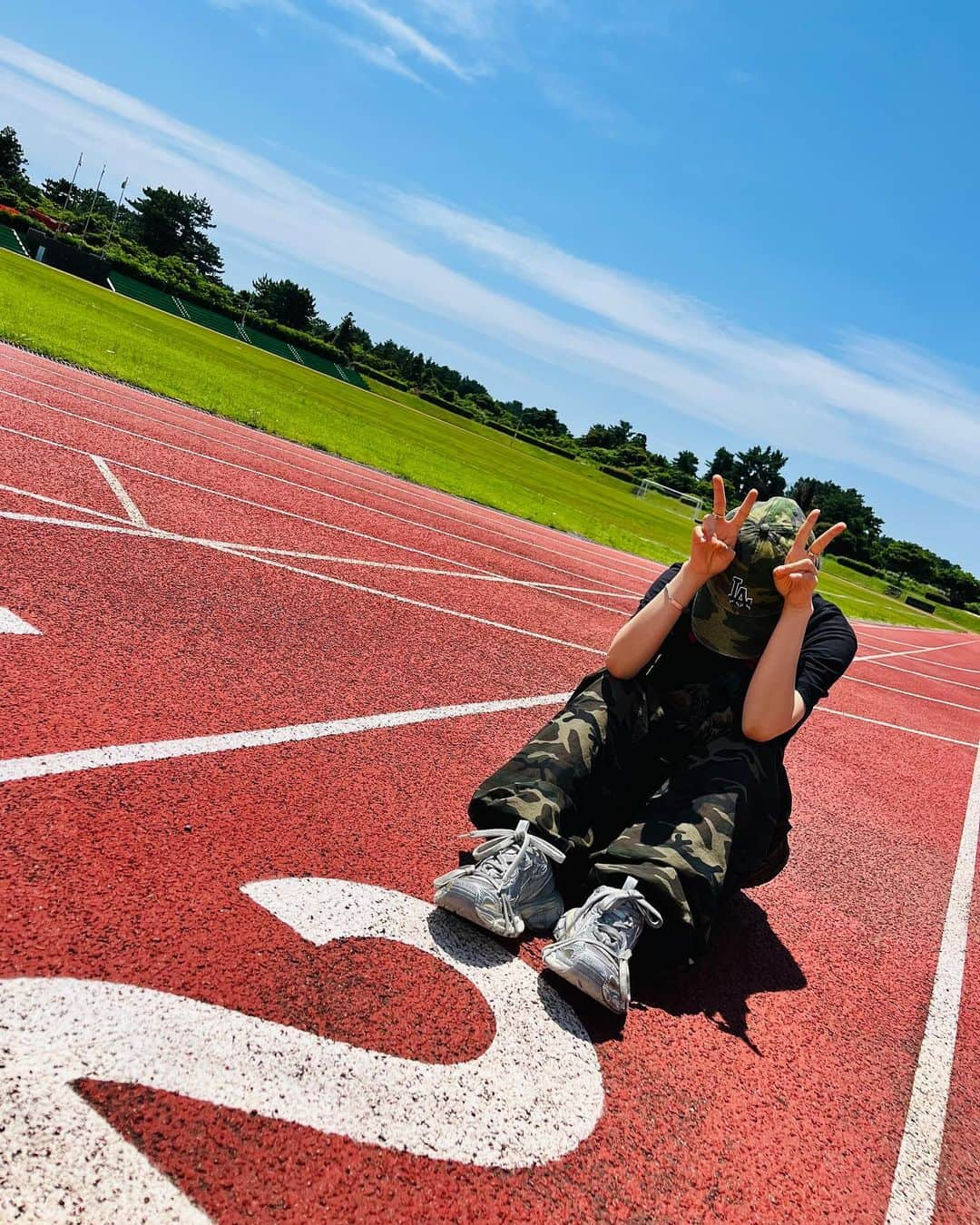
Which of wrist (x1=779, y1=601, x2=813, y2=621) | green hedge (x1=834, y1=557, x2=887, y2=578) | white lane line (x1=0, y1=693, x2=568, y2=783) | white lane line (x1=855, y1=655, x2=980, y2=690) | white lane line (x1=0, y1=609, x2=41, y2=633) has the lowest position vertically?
white lane line (x1=0, y1=609, x2=41, y2=633)

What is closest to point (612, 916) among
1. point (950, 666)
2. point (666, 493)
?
point (950, 666)

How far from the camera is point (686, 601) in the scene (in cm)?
347

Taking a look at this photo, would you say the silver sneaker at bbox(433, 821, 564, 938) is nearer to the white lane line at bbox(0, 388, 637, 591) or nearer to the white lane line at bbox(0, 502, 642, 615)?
the white lane line at bbox(0, 502, 642, 615)

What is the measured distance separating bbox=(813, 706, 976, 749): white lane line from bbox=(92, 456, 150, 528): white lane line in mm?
7106

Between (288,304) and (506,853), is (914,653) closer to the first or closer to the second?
(506,853)

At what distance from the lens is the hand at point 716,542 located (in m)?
3.43

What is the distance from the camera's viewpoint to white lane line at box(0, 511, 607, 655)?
6148mm

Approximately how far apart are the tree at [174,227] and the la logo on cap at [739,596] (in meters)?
102

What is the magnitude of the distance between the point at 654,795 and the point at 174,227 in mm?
109147

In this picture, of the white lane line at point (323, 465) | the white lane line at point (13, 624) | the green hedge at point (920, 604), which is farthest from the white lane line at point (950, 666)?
the green hedge at point (920, 604)

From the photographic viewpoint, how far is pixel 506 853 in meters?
2.95

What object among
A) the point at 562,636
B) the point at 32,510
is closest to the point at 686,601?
the point at 32,510

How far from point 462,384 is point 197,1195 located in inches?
5085

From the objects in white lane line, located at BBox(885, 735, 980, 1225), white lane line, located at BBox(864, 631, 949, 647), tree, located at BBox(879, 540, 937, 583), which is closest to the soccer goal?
tree, located at BBox(879, 540, 937, 583)
